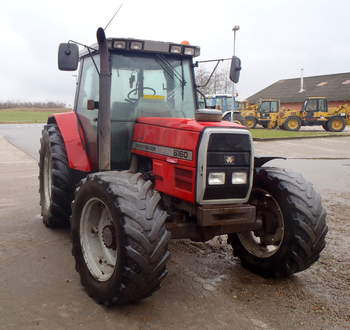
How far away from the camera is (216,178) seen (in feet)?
11.0

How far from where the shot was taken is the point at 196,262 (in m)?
4.22

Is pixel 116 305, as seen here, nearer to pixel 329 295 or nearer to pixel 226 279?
pixel 226 279

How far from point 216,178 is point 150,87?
59.0 inches

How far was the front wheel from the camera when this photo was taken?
354 cm

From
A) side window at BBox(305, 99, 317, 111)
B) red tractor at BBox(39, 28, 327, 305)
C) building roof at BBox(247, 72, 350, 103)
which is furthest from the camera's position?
building roof at BBox(247, 72, 350, 103)

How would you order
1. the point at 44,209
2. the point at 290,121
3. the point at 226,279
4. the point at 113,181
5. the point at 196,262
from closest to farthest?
the point at 113,181 < the point at 226,279 < the point at 196,262 < the point at 44,209 < the point at 290,121

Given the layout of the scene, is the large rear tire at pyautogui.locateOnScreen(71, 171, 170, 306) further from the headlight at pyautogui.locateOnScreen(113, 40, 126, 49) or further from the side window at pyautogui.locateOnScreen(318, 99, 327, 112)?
the side window at pyautogui.locateOnScreen(318, 99, 327, 112)

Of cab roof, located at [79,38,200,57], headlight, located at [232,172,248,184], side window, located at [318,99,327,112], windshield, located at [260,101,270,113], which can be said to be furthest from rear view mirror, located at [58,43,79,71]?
side window, located at [318,99,327,112]

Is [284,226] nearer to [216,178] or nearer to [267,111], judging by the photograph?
[216,178]

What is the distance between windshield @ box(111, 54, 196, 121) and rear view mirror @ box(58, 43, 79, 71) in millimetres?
495

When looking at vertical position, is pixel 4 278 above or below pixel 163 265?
below

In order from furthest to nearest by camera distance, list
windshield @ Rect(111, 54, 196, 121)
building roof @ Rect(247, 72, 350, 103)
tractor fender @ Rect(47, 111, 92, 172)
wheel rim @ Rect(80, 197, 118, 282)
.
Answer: building roof @ Rect(247, 72, 350, 103) → tractor fender @ Rect(47, 111, 92, 172) → windshield @ Rect(111, 54, 196, 121) → wheel rim @ Rect(80, 197, 118, 282)

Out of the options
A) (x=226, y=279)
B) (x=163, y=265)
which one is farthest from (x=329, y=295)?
(x=163, y=265)

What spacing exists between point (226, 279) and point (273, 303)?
591 millimetres
